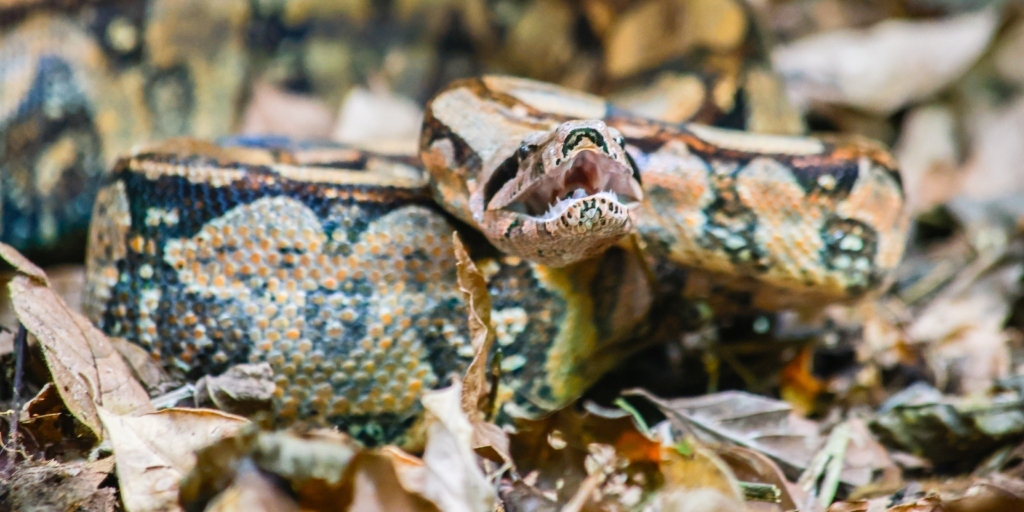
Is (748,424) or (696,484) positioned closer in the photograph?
(696,484)

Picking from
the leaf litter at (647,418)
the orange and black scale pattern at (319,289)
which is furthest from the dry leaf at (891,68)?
the orange and black scale pattern at (319,289)

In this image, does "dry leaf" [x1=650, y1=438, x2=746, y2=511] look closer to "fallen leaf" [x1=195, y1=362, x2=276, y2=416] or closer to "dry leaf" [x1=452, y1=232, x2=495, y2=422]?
"dry leaf" [x1=452, y1=232, x2=495, y2=422]

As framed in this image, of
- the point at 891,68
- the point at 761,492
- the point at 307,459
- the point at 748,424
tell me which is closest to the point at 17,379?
the point at 307,459

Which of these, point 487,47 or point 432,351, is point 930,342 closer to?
point 432,351

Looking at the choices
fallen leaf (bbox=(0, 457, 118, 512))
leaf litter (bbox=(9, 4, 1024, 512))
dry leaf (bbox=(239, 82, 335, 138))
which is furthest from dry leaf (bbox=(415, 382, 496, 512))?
dry leaf (bbox=(239, 82, 335, 138))

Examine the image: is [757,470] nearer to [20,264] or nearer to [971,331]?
[971,331]

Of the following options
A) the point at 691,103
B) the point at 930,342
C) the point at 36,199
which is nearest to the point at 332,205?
the point at 691,103

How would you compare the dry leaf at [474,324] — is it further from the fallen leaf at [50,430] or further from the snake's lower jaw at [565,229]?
the fallen leaf at [50,430]
